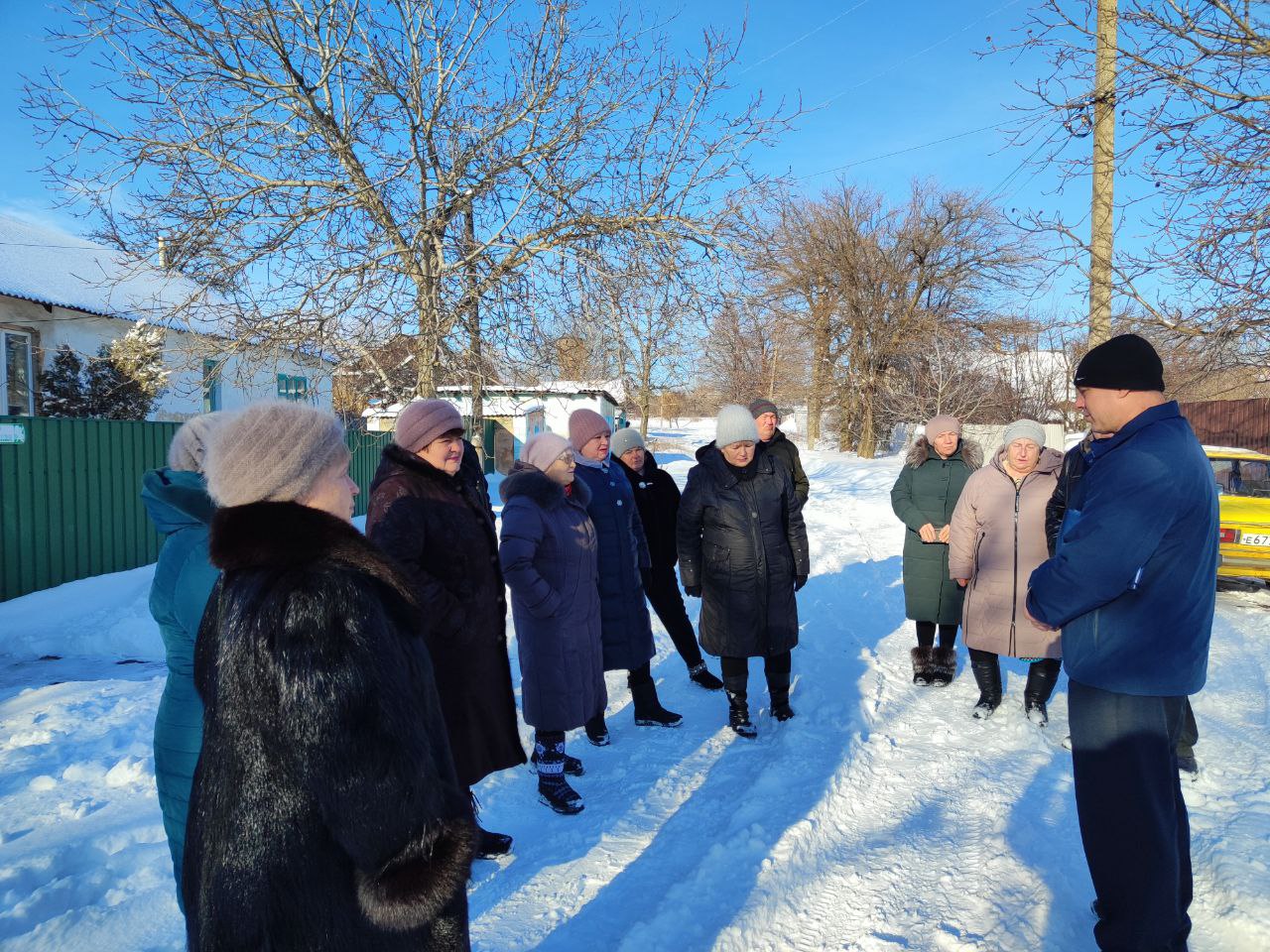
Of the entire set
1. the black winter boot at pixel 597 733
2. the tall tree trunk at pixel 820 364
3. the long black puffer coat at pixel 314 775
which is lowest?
the black winter boot at pixel 597 733

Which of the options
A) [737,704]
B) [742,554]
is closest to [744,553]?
[742,554]

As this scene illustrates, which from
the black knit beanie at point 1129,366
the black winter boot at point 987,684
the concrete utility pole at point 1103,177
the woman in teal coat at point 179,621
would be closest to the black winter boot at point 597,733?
the black winter boot at point 987,684

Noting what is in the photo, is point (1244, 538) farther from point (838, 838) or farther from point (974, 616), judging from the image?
point (838, 838)

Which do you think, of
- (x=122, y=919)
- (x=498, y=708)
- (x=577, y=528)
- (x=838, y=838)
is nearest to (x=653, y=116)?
(x=577, y=528)

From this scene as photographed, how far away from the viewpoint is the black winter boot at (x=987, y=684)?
472 centimetres

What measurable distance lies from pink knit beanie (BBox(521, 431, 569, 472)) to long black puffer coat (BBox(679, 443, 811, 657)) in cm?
115

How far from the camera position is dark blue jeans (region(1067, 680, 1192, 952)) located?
7.38ft

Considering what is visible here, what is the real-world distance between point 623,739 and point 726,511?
5.02 feet

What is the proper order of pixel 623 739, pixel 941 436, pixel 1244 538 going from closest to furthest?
pixel 623 739
pixel 941 436
pixel 1244 538

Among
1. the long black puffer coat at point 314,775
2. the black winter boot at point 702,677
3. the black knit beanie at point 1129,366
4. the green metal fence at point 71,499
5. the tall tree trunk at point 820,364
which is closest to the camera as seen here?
the long black puffer coat at point 314,775

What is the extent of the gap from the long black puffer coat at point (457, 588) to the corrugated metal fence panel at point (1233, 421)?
24.8 metres

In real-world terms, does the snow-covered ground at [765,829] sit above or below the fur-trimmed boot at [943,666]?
below

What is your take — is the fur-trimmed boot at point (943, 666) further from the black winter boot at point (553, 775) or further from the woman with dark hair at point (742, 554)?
the black winter boot at point (553, 775)

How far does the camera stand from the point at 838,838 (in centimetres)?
338
